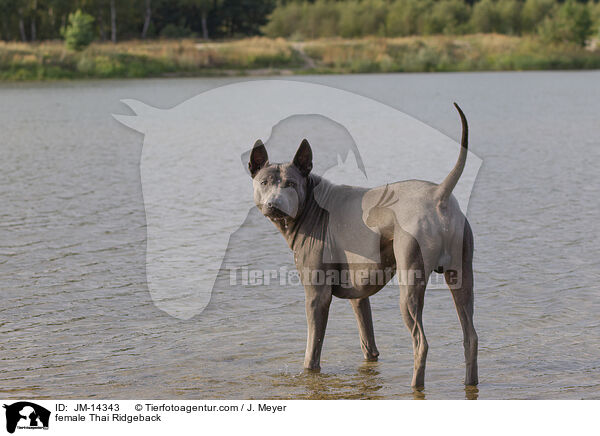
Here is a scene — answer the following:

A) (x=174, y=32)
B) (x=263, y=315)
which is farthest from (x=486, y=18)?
(x=263, y=315)

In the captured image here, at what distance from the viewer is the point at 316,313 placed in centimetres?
686

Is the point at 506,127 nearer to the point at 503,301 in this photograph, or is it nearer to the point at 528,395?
the point at 503,301

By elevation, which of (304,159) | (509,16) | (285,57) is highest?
(304,159)

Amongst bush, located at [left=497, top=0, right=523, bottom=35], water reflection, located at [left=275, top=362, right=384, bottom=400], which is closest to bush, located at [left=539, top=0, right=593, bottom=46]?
bush, located at [left=497, top=0, right=523, bottom=35]

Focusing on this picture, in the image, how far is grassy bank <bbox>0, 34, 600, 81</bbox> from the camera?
64.8 meters

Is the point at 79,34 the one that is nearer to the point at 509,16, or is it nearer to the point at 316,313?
the point at 509,16

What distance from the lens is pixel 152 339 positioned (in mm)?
8430

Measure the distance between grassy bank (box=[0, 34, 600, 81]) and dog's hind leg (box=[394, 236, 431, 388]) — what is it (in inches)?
2330

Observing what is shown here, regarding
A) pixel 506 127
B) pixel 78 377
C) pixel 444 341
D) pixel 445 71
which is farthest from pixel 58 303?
pixel 445 71

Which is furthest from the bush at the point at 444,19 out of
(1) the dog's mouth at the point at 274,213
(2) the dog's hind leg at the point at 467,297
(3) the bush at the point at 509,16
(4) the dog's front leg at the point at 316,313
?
(1) the dog's mouth at the point at 274,213

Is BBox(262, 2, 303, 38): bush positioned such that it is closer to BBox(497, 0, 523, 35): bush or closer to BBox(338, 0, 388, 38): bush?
BBox(338, 0, 388, 38): bush

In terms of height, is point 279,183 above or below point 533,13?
above

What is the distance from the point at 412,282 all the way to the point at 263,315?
3108mm

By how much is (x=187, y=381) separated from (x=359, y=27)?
104m
